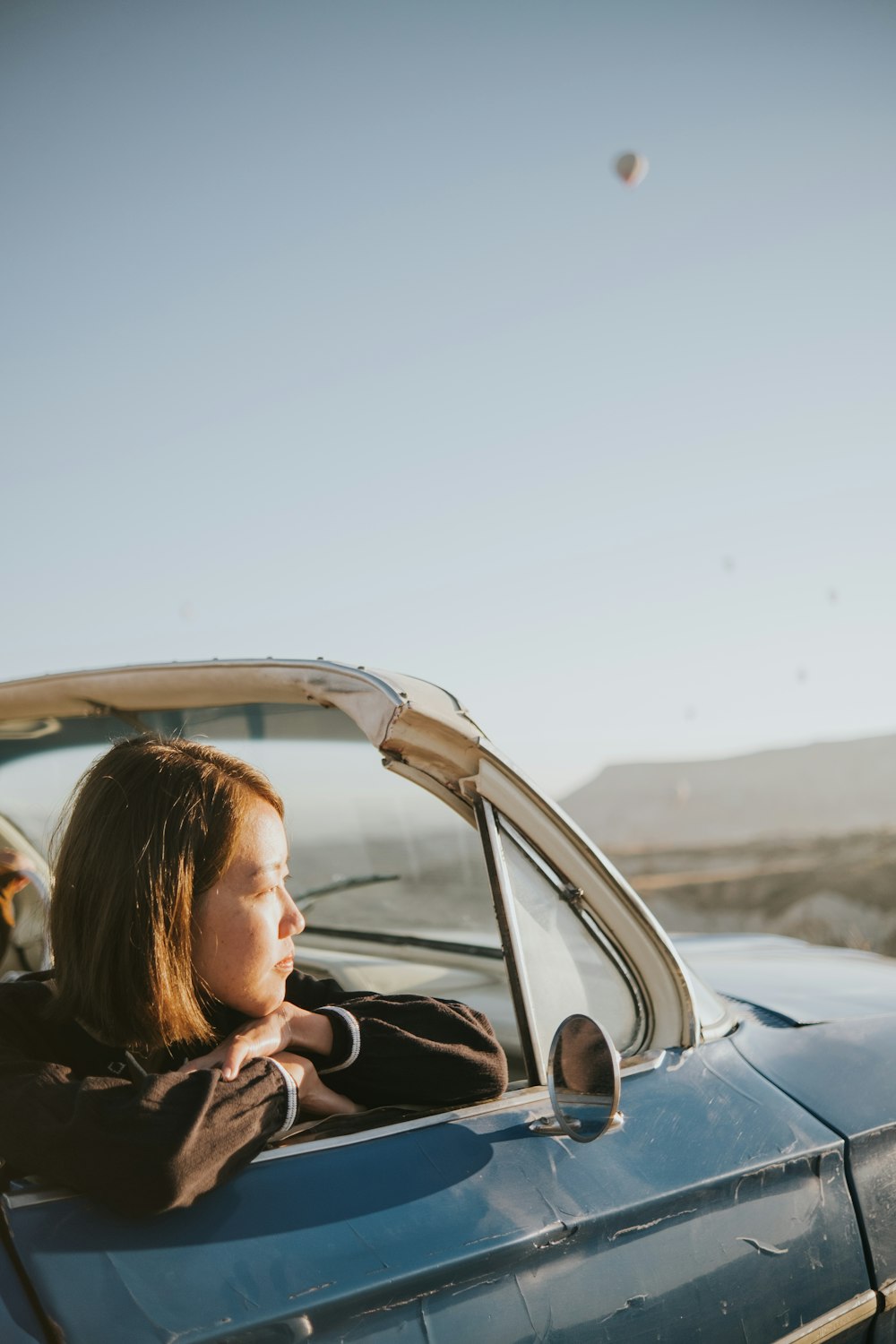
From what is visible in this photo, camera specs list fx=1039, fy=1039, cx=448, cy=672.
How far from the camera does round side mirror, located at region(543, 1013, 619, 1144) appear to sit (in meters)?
1.61

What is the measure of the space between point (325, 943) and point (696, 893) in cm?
2168

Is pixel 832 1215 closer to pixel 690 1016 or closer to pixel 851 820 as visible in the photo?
pixel 690 1016

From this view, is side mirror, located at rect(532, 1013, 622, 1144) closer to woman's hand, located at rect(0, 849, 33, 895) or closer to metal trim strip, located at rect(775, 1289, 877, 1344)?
metal trim strip, located at rect(775, 1289, 877, 1344)

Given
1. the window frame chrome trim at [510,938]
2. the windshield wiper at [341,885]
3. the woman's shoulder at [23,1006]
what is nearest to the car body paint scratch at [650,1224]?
the window frame chrome trim at [510,938]

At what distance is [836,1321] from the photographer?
1.89 m

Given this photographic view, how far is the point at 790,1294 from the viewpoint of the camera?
1.83 m

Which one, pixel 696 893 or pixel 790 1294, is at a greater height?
pixel 790 1294

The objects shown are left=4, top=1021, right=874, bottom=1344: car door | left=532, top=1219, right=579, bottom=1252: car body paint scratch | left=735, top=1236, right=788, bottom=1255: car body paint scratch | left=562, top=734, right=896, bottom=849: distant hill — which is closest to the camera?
left=4, top=1021, right=874, bottom=1344: car door

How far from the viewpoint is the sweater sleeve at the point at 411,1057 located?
171 centimetres

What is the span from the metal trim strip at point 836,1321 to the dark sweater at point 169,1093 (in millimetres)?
698

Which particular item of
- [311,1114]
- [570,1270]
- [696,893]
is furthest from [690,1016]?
[696,893]

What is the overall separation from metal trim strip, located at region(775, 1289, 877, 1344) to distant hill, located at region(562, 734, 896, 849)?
7526 cm

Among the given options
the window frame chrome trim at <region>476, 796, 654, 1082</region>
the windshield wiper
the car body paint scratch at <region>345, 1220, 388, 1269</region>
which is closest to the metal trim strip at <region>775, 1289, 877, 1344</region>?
the window frame chrome trim at <region>476, 796, 654, 1082</region>

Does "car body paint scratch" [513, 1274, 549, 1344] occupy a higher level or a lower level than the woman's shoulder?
lower
